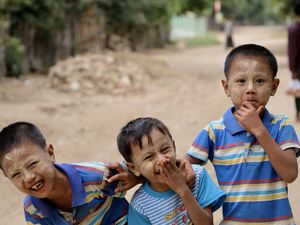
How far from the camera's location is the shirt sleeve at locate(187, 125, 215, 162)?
2.49 m

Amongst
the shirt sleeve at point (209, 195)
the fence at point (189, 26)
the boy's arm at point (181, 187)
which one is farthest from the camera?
the fence at point (189, 26)

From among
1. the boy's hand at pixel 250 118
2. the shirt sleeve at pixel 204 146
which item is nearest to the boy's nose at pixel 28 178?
the shirt sleeve at pixel 204 146

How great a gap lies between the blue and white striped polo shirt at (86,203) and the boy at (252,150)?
1.66ft

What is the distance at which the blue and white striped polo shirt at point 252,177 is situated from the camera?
2385 millimetres

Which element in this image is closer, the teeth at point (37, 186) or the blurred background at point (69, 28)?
the teeth at point (37, 186)

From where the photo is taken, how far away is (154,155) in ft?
7.70

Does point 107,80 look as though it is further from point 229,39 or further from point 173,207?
point 229,39

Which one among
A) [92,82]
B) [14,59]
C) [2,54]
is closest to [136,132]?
[92,82]

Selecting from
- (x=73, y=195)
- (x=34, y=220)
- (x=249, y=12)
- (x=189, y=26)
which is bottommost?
(x=249, y=12)

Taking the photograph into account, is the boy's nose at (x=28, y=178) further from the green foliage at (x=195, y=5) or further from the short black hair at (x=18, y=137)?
the green foliage at (x=195, y=5)

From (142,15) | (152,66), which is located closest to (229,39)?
(142,15)

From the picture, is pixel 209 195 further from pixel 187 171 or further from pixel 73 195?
pixel 73 195

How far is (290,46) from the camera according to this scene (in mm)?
7438

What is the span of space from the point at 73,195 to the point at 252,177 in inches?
33.6
